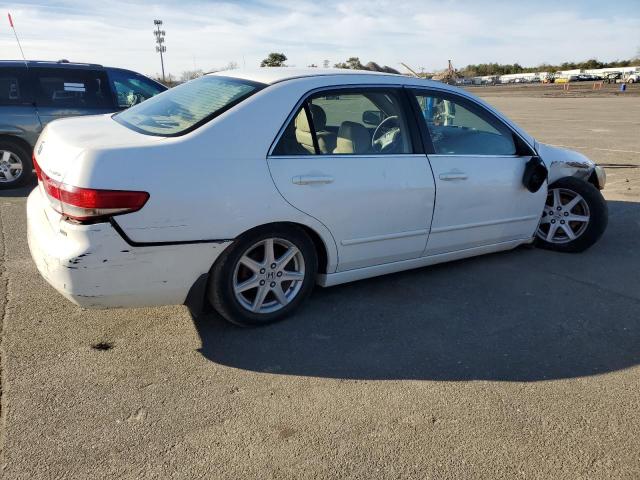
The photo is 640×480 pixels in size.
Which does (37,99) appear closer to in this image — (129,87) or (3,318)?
(129,87)

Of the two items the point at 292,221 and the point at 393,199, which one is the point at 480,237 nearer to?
the point at 393,199

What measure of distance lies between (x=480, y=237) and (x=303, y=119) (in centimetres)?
185

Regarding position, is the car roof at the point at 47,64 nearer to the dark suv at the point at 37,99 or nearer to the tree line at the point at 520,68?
the dark suv at the point at 37,99

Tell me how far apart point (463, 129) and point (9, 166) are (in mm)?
6330

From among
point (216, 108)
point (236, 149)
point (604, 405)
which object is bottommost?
point (604, 405)

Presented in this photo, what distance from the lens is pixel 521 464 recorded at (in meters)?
2.33

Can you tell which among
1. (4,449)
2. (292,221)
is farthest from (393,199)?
(4,449)

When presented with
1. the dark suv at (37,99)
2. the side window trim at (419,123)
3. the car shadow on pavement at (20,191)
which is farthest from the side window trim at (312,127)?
the dark suv at (37,99)

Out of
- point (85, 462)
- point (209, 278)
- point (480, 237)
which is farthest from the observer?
point (480, 237)

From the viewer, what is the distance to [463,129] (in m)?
4.33

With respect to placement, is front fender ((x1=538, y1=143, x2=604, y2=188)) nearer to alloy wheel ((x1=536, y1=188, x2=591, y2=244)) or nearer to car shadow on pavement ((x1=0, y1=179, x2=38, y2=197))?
alloy wheel ((x1=536, y1=188, x2=591, y2=244))

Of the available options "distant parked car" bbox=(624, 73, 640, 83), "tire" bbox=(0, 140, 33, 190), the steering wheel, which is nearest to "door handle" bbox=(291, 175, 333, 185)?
the steering wheel

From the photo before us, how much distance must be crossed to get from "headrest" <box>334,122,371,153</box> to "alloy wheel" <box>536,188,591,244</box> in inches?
87.7

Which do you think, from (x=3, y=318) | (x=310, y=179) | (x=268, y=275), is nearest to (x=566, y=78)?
(x=310, y=179)
